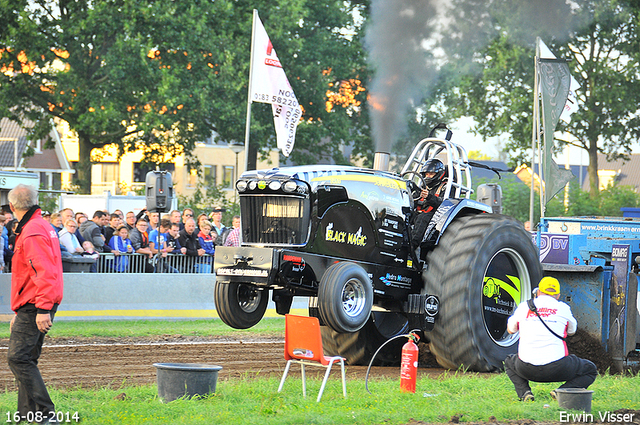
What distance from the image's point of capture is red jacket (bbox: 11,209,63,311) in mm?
6004

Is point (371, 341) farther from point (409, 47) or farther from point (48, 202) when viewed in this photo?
point (48, 202)

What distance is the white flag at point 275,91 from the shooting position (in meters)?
18.5

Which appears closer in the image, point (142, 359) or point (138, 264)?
point (142, 359)

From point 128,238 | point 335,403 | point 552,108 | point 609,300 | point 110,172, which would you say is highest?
point 552,108

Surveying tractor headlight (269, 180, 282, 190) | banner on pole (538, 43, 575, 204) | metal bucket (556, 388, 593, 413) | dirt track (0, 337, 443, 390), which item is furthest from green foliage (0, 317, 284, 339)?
banner on pole (538, 43, 575, 204)

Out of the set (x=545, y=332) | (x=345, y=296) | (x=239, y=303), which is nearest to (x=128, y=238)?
(x=239, y=303)

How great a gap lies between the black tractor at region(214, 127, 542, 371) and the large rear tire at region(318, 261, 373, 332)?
0.01 meters

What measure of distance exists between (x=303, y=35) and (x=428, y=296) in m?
29.5

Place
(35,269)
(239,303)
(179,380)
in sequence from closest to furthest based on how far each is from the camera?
(35,269) → (179,380) → (239,303)

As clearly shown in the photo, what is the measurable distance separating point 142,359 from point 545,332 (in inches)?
191

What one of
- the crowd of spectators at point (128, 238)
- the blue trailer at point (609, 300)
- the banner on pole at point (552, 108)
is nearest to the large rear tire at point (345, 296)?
the blue trailer at point (609, 300)

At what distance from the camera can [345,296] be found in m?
7.88

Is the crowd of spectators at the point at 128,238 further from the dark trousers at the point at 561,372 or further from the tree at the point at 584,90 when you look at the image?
the tree at the point at 584,90

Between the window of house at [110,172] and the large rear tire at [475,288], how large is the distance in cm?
4821
